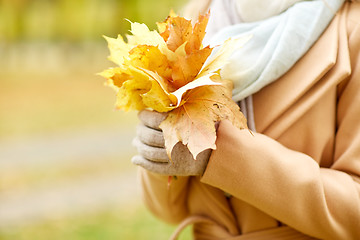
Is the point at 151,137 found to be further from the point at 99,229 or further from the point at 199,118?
the point at 99,229

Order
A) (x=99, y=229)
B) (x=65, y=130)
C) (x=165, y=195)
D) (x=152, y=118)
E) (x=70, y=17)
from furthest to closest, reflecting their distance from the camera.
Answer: (x=70, y=17) → (x=65, y=130) → (x=99, y=229) → (x=165, y=195) → (x=152, y=118)

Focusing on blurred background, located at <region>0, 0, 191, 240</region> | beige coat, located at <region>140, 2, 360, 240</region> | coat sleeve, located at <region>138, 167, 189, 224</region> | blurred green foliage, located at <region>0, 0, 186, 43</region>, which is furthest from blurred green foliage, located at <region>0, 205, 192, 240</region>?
blurred green foliage, located at <region>0, 0, 186, 43</region>

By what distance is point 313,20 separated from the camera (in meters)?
1.23

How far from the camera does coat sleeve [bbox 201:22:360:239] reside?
1193 millimetres

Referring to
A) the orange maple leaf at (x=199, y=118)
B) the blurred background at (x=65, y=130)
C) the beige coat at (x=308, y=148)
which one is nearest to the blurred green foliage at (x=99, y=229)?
the blurred background at (x=65, y=130)

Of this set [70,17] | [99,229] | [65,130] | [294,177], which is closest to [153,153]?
[294,177]

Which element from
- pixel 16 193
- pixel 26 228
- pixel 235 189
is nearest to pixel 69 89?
pixel 16 193

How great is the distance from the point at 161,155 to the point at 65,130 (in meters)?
5.72

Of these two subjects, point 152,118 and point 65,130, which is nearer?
point 152,118

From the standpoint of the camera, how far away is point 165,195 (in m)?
1.44

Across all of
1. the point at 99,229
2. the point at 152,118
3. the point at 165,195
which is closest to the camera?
the point at 152,118

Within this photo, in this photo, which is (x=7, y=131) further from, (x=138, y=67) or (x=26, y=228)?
(x=138, y=67)

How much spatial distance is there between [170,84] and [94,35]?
Answer: 36.7 feet

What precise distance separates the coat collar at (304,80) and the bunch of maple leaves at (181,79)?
223 millimetres
